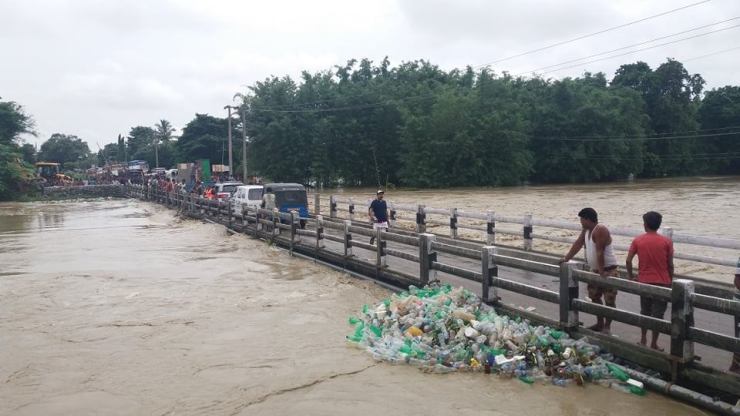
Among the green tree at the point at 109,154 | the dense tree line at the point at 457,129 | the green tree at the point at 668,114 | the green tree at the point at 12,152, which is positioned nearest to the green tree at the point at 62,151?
→ the green tree at the point at 109,154

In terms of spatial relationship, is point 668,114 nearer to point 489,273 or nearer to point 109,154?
point 489,273

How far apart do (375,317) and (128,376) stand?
3098mm

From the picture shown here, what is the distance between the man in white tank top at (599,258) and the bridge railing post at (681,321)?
976 mm

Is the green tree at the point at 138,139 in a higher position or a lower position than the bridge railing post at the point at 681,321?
higher

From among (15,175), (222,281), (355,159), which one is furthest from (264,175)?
(222,281)

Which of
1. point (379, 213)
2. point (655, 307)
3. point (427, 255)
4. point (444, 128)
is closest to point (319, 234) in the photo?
point (379, 213)

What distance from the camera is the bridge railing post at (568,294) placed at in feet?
21.0

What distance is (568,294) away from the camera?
6426 millimetres

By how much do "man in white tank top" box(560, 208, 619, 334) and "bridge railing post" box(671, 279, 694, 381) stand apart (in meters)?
0.98

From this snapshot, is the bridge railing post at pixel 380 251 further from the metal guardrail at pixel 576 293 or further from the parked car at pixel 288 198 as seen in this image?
the parked car at pixel 288 198

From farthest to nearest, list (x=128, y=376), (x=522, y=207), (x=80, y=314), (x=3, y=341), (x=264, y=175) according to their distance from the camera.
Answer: (x=264, y=175) → (x=522, y=207) → (x=80, y=314) → (x=3, y=341) → (x=128, y=376)

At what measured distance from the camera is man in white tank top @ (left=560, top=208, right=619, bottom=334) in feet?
21.4

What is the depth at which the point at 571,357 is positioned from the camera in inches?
240

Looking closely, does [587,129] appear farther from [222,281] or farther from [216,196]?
[222,281]
